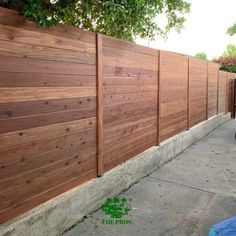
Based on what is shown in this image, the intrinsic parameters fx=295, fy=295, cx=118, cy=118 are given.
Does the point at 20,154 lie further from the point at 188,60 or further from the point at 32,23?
the point at 188,60

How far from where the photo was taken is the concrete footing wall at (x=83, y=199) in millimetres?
2756

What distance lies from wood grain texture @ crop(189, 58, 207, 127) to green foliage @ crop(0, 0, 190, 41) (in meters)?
2.29

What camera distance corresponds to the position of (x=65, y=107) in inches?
124

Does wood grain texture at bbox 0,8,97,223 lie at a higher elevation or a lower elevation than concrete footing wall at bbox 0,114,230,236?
higher

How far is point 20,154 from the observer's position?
2.65 meters

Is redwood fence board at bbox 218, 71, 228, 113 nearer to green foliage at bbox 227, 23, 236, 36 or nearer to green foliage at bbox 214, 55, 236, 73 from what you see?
green foliage at bbox 214, 55, 236, 73

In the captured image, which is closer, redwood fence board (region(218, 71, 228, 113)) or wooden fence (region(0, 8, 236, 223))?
wooden fence (region(0, 8, 236, 223))

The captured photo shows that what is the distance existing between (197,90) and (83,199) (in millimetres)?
5477

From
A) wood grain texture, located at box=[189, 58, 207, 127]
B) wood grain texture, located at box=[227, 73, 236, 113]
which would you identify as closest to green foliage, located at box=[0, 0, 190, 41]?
wood grain texture, located at box=[189, 58, 207, 127]

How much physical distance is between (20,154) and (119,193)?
1.98 meters

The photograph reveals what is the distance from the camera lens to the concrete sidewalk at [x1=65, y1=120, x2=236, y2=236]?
3301 mm

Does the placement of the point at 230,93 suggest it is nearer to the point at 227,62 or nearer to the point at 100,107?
the point at 227,62

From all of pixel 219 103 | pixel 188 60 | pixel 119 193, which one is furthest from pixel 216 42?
pixel 119 193

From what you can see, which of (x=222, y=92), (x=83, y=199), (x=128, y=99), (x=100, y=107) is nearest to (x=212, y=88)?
(x=222, y=92)
